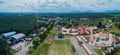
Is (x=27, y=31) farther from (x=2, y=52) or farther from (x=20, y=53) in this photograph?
(x=2, y=52)

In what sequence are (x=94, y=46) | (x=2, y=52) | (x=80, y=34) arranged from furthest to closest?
(x=80, y=34) < (x=94, y=46) < (x=2, y=52)

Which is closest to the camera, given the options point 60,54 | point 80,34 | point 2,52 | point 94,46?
point 2,52

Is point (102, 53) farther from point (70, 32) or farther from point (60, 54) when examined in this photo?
point (70, 32)

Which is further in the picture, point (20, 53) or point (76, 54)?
point (20, 53)

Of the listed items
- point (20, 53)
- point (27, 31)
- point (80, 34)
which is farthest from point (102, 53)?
point (27, 31)

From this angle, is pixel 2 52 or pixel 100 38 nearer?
pixel 2 52

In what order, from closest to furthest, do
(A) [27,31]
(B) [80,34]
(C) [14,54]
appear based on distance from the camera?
(C) [14,54]
(B) [80,34]
(A) [27,31]

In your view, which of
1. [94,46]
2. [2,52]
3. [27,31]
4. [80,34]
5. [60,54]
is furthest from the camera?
[27,31]

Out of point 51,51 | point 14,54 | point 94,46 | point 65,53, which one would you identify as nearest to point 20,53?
point 14,54

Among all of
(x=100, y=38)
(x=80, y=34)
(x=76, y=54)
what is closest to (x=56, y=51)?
(x=76, y=54)
